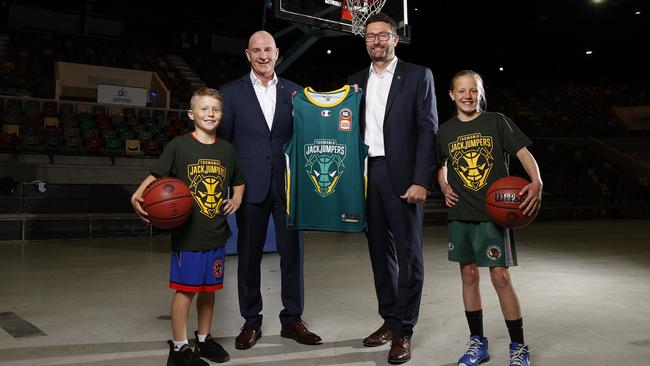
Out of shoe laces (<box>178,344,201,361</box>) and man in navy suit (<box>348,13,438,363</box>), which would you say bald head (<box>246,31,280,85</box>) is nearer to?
man in navy suit (<box>348,13,438,363</box>)

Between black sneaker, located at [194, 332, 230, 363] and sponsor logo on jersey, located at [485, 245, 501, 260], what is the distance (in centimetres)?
126

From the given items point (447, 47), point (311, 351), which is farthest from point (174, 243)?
point (447, 47)

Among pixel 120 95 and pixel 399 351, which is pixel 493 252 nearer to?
pixel 399 351

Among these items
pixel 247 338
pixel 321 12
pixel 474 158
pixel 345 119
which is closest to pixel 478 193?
pixel 474 158

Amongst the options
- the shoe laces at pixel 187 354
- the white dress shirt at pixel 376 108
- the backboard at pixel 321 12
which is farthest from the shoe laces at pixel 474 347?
the backboard at pixel 321 12

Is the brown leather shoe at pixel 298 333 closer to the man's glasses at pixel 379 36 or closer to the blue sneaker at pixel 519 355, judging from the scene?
the blue sneaker at pixel 519 355

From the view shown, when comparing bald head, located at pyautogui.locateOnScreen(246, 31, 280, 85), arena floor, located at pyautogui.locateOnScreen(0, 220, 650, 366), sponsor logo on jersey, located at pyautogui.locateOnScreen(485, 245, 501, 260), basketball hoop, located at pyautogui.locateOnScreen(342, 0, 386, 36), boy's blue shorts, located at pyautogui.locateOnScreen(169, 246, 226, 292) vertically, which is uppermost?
basketball hoop, located at pyautogui.locateOnScreen(342, 0, 386, 36)

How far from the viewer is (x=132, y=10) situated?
18.2 meters

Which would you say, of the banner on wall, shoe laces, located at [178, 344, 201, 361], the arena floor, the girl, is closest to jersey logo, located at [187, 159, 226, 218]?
shoe laces, located at [178, 344, 201, 361]

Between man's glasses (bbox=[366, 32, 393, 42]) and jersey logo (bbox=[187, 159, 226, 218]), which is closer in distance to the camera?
jersey logo (bbox=[187, 159, 226, 218])

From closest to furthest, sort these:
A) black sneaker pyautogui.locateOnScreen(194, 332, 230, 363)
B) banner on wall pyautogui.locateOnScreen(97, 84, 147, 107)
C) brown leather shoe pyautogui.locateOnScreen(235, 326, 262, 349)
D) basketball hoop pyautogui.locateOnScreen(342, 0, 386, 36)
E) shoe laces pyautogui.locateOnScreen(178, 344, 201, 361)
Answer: shoe laces pyautogui.locateOnScreen(178, 344, 201, 361) → black sneaker pyautogui.locateOnScreen(194, 332, 230, 363) → brown leather shoe pyautogui.locateOnScreen(235, 326, 262, 349) → basketball hoop pyautogui.locateOnScreen(342, 0, 386, 36) → banner on wall pyautogui.locateOnScreen(97, 84, 147, 107)

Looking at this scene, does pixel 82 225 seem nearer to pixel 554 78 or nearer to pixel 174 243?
pixel 174 243

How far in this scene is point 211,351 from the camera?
2367 mm

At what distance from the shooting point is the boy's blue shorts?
89.0 inches
